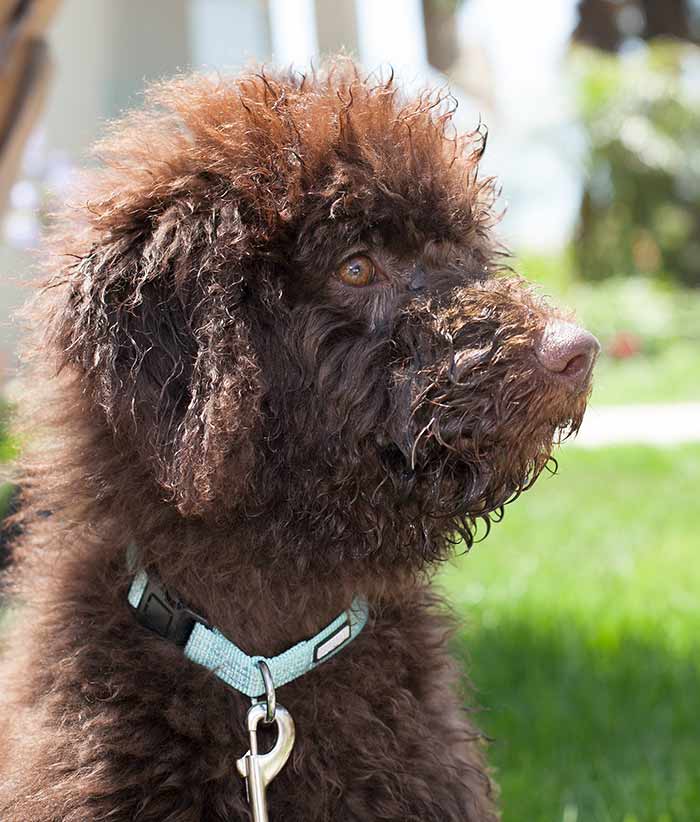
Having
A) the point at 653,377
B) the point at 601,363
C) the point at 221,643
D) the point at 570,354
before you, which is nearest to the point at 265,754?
the point at 221,643

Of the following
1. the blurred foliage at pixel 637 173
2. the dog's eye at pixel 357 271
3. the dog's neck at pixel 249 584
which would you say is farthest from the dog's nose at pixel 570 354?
the blurred foliage at pixel 637 173

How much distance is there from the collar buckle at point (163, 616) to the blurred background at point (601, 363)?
2.02ft

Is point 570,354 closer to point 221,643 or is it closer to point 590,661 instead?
point 221,643

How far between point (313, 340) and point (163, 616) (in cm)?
66

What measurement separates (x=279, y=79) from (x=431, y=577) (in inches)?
48.8

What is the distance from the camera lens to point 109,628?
2.31 m

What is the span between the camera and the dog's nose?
83.4 inches

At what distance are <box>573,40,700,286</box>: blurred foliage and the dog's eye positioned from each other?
60.2 feet

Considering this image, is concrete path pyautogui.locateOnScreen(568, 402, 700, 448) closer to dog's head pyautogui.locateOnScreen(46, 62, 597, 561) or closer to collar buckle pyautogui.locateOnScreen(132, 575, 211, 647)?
dog's head pyautogui.locateOnScreen(46, 62, 597, 561)

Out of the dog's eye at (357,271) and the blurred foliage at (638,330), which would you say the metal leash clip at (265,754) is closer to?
the dog's eye at (357,271)

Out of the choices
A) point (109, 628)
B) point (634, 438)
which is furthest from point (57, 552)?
point (634, 438)

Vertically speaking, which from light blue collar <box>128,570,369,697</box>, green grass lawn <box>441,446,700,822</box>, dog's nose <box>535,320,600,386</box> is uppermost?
dog's nose <box>535,320,600,386</box>

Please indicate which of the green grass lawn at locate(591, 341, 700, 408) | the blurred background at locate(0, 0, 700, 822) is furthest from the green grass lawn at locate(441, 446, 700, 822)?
the green grass lawn at locate(591, 341, 700, 408)

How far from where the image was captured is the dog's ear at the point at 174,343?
2156 millimetres
